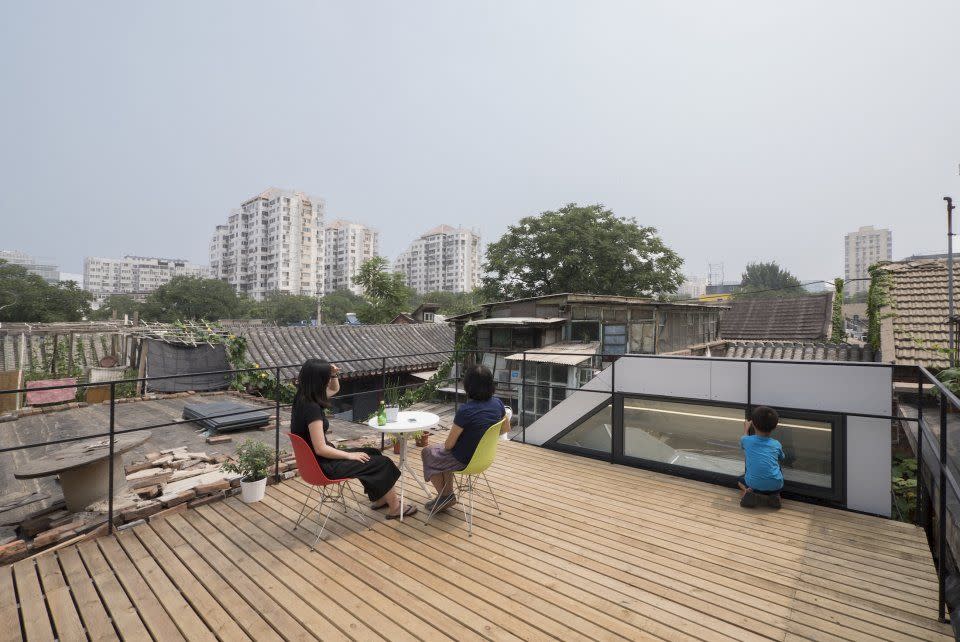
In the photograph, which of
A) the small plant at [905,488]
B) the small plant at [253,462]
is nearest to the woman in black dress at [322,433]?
the small plant at [253,462]

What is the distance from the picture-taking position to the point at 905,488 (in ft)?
12.8

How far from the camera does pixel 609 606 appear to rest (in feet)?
7.42

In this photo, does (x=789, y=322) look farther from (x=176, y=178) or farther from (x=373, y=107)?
(x=176, y=178)

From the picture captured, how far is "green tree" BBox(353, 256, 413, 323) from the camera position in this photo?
32.6m

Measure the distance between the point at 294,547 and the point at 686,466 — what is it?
3.52 m

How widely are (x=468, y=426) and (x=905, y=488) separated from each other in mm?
4057

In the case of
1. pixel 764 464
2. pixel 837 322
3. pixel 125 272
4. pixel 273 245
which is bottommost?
pixel 764 464

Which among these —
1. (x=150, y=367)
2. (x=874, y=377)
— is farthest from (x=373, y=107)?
(x=874, y=377)

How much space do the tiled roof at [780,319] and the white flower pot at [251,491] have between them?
21786 millimetres

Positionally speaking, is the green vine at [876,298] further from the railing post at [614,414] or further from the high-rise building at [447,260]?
the high-rise building at [447,260]

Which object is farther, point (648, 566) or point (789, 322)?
point (789, 322)

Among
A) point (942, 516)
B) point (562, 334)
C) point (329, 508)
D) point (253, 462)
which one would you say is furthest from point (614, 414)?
point (562, 334)

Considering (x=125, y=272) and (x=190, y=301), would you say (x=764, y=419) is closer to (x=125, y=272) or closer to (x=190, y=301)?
(x=190, y=301)

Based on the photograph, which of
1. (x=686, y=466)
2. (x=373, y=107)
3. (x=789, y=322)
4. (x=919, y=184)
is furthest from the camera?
(x=373, y=107)
